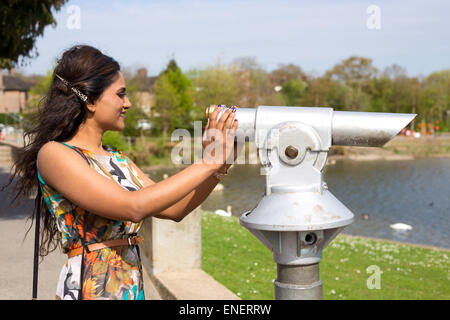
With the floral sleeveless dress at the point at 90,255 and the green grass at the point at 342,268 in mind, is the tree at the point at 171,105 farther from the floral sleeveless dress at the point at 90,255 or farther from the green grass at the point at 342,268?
the floral sleeveless dress at the point at 90,255

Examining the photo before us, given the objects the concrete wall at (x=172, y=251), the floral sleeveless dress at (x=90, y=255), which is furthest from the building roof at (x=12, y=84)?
the floral sleeveless dress at (x=90, y=255)

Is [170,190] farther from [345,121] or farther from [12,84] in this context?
[12,84]

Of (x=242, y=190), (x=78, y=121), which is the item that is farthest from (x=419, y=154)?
(x=78, y=121)

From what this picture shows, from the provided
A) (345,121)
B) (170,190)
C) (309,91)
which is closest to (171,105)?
(309,91)

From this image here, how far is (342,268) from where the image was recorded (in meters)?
8.05

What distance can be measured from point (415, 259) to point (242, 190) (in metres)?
18.4

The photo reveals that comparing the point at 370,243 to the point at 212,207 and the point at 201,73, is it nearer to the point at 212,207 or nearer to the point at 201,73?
the point at 212,207

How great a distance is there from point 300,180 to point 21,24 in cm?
1030

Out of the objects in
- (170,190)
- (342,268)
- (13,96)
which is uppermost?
(13,96)

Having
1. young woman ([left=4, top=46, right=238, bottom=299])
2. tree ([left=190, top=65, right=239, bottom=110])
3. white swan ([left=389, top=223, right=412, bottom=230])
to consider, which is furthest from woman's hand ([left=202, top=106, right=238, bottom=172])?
tree ([left=190, top=65, right=239, bottom=110])

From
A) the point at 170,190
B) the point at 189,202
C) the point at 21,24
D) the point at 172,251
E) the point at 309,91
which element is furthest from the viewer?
the point at 309,91

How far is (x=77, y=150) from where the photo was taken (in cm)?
180

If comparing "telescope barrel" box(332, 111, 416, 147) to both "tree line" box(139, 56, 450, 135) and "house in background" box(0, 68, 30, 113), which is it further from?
"house in background" box(0, 68, 30, 113)

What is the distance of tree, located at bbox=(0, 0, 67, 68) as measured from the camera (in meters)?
9.98
